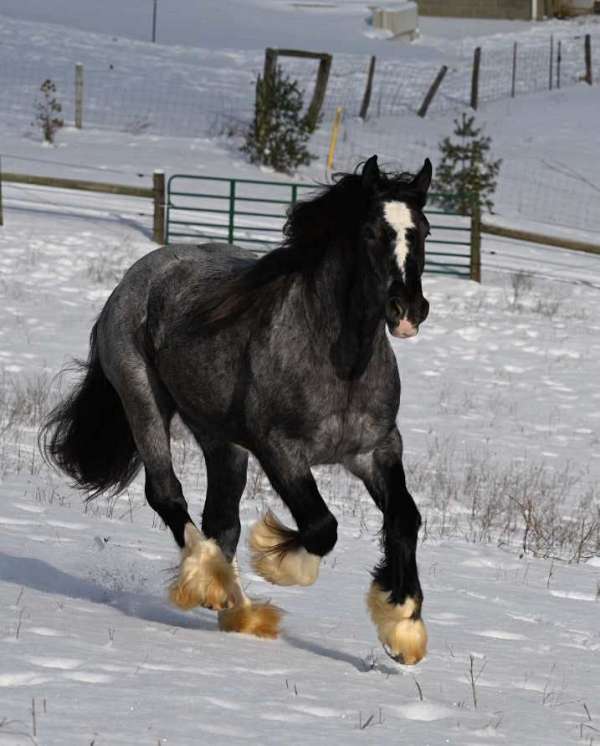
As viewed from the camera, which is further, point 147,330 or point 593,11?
point 593,11

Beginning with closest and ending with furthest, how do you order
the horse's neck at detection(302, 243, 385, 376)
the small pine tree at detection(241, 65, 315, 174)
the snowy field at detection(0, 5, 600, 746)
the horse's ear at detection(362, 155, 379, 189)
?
the snowy field at detection(0, 5, 600, 746) → the horse's ear at detection(362, 155, 379, 189) → the horse's neck at detection(302, 243, 385, 376) → the small pine tree at detection(241, 65, 315, 174)

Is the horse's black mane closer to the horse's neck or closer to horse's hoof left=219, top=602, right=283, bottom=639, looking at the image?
the horse's neck

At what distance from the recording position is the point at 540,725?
443 centimetres

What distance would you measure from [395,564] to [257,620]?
2.52ft

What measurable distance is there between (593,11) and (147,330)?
44.5m

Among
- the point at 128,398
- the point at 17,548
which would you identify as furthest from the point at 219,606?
the point at 17,548

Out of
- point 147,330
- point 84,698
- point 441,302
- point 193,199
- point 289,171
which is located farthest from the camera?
point 289,171

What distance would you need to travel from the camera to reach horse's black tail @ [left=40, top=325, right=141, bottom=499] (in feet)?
21.2

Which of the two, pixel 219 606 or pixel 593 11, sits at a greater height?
pixel 593 11

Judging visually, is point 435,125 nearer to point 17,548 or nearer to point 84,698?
point 17,548

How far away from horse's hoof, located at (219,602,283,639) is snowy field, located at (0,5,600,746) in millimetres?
70

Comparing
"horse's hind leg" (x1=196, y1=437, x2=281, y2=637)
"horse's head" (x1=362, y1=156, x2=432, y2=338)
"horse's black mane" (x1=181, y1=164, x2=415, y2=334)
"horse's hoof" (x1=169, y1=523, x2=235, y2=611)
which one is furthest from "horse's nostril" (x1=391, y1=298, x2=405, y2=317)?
"horse's hind leg" (x1=196, y1=437, x2=281, y2=637)

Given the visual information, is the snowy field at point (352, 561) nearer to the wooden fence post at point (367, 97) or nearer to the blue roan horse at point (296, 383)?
the blue roan horse at point (296, 383)

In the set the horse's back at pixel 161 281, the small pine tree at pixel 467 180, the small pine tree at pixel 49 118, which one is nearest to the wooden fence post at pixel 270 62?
the small pine tree at pixel 467 180
